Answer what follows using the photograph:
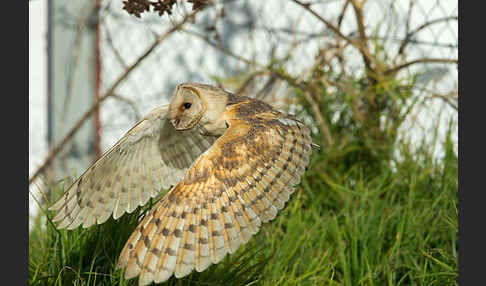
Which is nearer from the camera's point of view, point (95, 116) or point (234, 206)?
point (234, 206)

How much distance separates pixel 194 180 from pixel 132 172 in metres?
0.40

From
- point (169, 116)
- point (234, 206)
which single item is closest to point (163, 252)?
point (234, 206)

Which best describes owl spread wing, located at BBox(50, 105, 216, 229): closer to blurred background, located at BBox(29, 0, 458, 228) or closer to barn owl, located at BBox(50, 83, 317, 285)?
barn owl, located at BBox(50, 83, 317, 285)

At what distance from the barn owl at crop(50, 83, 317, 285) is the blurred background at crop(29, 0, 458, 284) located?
3.30ft

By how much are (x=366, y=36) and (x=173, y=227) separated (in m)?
1.95

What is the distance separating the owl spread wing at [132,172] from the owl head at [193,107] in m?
0.17

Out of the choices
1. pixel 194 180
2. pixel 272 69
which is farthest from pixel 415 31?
pixel 194 180

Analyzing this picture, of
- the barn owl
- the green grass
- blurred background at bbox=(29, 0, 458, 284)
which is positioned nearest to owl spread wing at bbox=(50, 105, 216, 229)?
the barn owl

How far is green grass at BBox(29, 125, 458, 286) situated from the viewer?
159cm

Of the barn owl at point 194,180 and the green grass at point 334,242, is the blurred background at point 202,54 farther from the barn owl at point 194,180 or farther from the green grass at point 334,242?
the barn owl at point 194,180

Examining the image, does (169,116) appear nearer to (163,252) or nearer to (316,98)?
(163,252)

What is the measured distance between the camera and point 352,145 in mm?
2498

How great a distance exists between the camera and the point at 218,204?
3.71 feet

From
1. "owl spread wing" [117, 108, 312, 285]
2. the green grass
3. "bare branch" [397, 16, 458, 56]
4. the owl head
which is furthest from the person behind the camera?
"bare branch" [397, 16, 458, 56]
